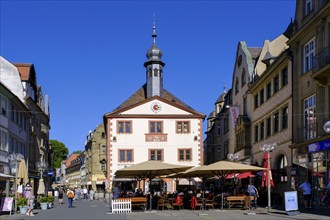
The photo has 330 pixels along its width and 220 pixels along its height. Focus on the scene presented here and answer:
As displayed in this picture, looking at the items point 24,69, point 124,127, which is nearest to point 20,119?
point 24,69

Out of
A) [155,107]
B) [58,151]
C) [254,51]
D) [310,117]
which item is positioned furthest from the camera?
[58,151]

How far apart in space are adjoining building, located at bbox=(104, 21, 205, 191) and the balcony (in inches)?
1412

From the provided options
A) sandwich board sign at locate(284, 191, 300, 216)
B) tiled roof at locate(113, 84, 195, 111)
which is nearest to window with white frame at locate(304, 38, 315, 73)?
sandwich board sign at locate(284, 191, 300, 216)

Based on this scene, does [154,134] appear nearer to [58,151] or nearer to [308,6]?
[308,6]

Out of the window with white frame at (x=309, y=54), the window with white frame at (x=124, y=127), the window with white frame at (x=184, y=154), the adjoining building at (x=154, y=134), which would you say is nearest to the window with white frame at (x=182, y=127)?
the adjoining building at (x=154, y=134)

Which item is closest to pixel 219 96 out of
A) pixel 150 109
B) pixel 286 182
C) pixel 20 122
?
pixel 150 109

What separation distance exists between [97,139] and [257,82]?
51457mm

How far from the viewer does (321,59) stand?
26672mm

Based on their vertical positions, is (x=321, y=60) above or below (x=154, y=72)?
below

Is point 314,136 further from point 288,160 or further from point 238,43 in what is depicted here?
point 238,43

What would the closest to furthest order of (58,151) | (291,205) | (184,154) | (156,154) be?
1. (291,205)
2. (156,154)
3. (184,154)
4. (58,151)

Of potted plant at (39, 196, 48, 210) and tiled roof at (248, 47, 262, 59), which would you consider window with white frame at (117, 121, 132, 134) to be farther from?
potted plant at (39, 196, 48, 210)

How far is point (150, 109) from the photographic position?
62.9 meters

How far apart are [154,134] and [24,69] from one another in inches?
635
